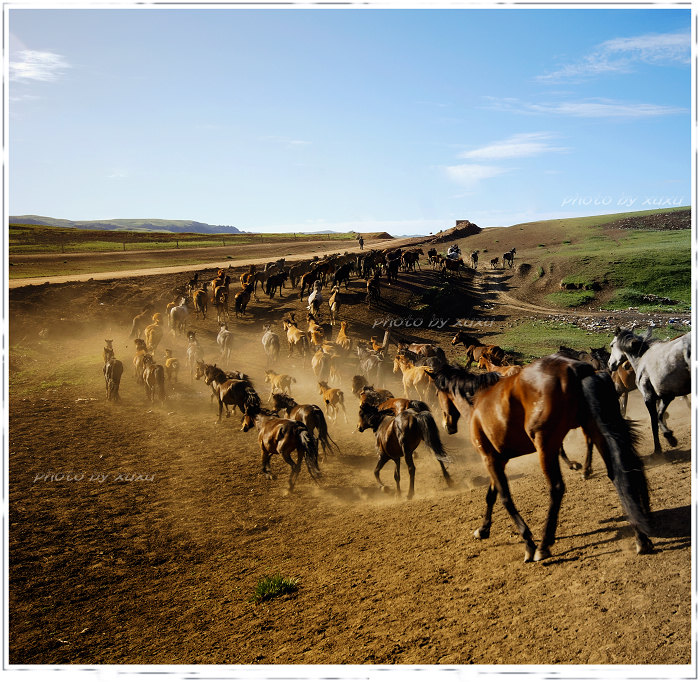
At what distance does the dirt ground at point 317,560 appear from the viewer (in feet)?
17.5

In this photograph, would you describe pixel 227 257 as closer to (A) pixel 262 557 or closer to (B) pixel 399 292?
(B) pixel 399 292

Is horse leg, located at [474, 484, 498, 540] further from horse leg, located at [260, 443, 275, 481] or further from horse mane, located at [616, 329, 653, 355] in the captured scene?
horse mane, located at [616, 329, 653, 355]

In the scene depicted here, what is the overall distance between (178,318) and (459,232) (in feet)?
173

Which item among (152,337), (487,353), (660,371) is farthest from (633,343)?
(152,337)

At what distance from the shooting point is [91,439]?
1399 centimetres

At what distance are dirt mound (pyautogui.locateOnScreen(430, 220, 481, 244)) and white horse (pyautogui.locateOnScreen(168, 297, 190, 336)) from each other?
4528 centimetres

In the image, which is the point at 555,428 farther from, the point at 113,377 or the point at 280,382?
the point at 113,377

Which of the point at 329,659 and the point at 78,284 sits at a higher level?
the point at 78,284

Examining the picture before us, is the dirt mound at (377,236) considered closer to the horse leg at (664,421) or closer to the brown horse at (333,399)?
the brown horse at (333,399)

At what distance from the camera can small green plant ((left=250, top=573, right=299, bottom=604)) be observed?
684 cm

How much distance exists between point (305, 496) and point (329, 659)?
17.1 ft

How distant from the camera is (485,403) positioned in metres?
7.21

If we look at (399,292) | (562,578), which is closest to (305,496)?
(562,578)

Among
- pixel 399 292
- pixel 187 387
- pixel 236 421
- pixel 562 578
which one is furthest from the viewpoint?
Answer: pixel 399 292
